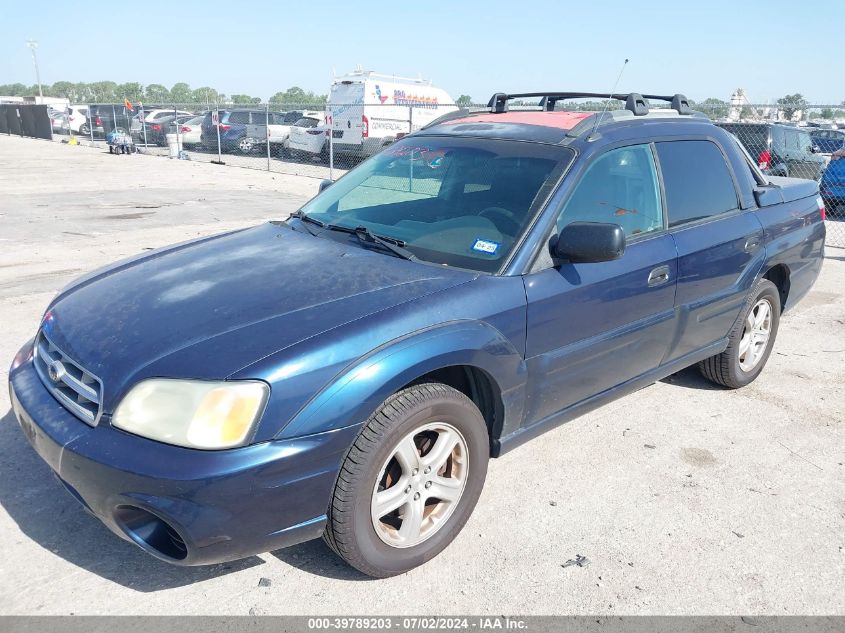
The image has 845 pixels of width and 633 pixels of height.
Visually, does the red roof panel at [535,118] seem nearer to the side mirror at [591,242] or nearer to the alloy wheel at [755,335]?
the side mirror at [591,242]

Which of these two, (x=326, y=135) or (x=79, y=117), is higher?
(x=326, y=135)

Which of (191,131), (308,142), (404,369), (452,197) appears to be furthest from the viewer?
(191,131)

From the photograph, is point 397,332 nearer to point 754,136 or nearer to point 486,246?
point 486,246

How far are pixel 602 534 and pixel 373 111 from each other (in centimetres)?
1833

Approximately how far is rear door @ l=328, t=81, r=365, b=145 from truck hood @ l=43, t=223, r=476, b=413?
16.6 m

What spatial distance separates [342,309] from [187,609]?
3.97 ft

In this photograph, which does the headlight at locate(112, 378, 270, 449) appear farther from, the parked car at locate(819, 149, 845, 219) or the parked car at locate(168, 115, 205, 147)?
the parked car at locate(168, 115, 205, 147)

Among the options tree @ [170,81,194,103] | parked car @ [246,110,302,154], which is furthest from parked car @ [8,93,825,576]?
tree @ [170,81,194,103]

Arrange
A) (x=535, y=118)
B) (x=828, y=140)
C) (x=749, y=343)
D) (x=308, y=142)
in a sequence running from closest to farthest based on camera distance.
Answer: (x=535, y=118)
(x=749, y=343)
(x=828, y=140)
(x=308, y=142)

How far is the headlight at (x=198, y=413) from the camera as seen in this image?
89.4 inches

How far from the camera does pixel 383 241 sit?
3.28m

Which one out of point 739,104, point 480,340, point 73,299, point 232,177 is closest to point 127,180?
point 232,177

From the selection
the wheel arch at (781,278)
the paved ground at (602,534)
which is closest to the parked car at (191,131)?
the paved ground at (602,534)

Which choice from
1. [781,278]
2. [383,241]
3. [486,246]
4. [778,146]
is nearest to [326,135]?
[778,146]
